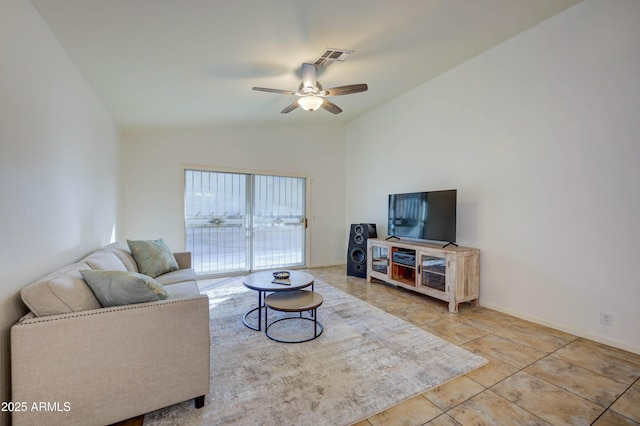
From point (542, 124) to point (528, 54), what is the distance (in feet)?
2.75

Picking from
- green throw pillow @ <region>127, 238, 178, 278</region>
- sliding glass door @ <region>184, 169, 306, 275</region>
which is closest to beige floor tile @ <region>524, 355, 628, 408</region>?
green throw pillow @ <region>127, 238, 178, 278</region>

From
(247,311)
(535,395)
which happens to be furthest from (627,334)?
(247,311)

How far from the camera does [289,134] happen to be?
5594 mm

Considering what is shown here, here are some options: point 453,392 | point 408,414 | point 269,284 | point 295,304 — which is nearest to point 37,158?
point 269,284

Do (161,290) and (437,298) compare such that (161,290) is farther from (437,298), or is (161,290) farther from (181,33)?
(437,298)

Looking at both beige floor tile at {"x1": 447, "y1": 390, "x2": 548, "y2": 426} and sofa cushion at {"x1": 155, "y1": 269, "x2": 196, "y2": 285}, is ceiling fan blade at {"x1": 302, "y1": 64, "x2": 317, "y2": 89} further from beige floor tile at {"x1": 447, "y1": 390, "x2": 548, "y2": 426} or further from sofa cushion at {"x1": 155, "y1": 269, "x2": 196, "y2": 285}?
beige floor tile at {"x1": 447, "y1": 390, "x2": 548, "y2": 426}

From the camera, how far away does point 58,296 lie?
146 cm

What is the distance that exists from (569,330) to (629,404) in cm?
114

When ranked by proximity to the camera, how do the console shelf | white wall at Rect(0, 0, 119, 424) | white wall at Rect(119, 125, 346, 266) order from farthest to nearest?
1. white wall at Rect(119, 125, 346, 266)
2. the console shelf
3. white wall at Rect(0, 0, 119, 424)

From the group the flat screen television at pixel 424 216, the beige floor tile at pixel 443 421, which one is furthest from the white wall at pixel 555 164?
the beige floor tile at pixel 443 421

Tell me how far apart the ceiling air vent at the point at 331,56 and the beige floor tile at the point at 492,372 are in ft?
Answer: 10.3

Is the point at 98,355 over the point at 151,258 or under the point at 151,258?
under

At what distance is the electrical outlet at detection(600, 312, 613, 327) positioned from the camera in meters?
2.53

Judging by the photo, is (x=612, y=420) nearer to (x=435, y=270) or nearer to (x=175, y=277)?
(x=435, y=270)
